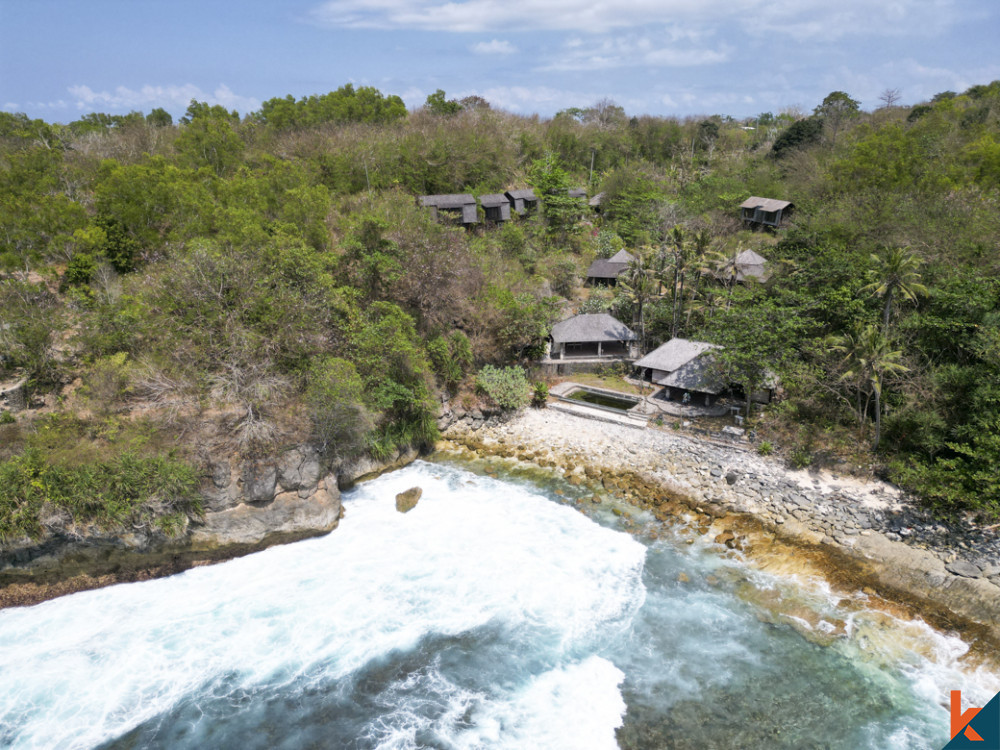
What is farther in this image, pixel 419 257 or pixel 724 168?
pixel 724 168

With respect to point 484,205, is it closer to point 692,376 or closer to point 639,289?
point 639,289

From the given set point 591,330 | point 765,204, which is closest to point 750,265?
point 591,330

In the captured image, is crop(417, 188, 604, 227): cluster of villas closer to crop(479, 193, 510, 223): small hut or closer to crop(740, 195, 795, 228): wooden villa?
crop(479, 193, 510, 223): small hut

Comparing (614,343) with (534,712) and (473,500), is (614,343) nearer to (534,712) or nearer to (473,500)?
(473,500)

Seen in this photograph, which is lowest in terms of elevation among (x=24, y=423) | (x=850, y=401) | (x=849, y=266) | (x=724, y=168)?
(x=850, y=401)

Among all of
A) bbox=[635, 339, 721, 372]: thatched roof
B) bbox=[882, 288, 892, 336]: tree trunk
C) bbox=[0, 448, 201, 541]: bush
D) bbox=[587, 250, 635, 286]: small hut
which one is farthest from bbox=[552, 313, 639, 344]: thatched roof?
bbox=[0, 448, 201, 541]: bush

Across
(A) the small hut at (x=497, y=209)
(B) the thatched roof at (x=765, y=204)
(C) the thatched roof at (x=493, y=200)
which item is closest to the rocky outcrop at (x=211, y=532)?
(C) the thatched roof at (x=493, y=200)

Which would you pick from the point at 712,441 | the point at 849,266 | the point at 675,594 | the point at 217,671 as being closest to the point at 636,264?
the point at 849,266
